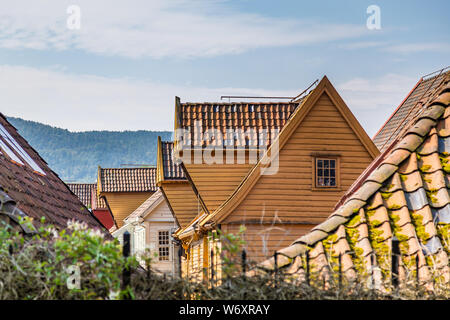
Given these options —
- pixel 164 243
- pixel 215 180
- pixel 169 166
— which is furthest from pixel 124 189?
pixel 215 180

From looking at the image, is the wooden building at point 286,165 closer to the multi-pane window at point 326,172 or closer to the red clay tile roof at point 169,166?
the multi-pane window at point 326,172

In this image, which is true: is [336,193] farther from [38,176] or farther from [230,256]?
[230,256]

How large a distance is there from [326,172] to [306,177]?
0.74 meters

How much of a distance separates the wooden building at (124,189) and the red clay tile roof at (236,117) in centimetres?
3184

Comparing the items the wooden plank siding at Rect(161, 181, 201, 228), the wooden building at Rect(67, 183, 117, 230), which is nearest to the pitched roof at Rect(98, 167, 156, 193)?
the wooden building at Rect(67, 183, 117, 230)

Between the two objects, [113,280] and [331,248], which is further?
[331,248]

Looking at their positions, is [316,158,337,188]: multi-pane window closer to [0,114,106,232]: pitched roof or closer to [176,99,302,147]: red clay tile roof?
[176,99,302,147]: red clay tile roof

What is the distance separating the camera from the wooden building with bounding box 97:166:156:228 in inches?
2303

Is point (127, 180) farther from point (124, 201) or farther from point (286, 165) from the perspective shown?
point (286, 165)

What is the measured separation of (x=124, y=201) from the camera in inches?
2329

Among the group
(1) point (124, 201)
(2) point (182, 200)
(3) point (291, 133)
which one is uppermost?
(1) point (124, 201)

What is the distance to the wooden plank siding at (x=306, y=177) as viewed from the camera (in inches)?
961

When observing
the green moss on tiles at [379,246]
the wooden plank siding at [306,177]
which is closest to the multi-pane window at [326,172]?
the wooden plank siding at [306,177]

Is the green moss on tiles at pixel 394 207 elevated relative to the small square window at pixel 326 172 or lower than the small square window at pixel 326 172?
lower
